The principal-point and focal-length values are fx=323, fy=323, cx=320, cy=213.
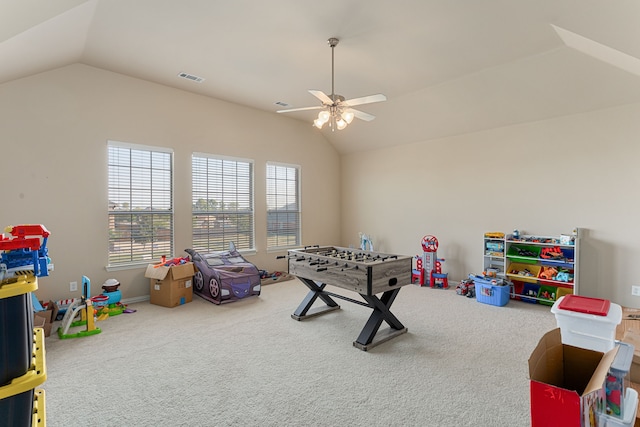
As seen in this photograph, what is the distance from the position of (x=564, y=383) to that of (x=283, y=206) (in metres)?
5.91

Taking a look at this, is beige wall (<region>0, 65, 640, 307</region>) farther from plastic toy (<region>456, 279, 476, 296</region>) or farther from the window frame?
plastic toy (<region>456, 279, 476, 296</region>)

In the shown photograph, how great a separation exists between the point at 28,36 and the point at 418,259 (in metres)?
5.84

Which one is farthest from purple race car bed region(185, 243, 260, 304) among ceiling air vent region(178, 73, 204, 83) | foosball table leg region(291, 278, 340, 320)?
ceiling air vent region(178, 73, 204, 83)

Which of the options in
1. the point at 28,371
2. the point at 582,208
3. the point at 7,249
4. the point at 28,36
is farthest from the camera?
the point at 582,208

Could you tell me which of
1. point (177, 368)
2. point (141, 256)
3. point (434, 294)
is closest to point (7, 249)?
point (177, 368)

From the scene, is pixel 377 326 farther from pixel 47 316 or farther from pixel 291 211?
pixel 291 211

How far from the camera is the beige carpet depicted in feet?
7.15

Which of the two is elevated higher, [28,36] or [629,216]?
[28,36]

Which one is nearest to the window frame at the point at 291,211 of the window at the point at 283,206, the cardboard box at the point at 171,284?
the window at the point at 283,206

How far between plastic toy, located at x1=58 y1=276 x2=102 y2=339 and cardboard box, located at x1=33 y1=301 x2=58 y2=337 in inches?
4.5

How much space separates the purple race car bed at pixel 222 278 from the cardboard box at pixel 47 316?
173 centimetres

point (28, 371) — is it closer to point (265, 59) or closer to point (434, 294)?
point (265, 59)

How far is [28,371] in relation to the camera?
1.07m

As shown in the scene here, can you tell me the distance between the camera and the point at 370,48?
3.72 m
